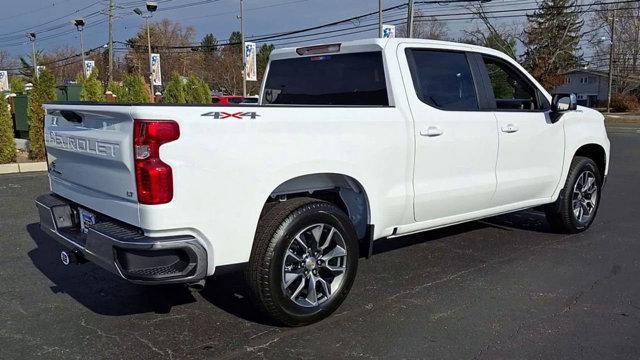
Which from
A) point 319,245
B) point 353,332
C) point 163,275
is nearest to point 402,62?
point 319,245

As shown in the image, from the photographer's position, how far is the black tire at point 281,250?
350 centimetres

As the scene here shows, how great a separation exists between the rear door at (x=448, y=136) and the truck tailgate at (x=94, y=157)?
2.14m

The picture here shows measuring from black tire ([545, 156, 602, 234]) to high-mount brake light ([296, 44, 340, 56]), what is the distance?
293 centimetres

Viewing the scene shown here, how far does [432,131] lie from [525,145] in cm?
136

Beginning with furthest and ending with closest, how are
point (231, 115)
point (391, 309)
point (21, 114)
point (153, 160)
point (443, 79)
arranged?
point (21, 114)
point (443, 79)
point (391, 309)
point (231, 115)
point (153, 160)

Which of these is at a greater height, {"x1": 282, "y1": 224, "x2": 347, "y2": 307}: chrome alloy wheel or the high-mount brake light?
the high-mount brake light

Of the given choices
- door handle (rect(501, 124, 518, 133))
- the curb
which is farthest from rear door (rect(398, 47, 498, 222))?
the curb

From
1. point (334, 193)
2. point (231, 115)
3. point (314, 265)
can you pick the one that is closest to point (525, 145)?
point (334, 193)

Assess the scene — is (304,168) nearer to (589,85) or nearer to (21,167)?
(21,167)

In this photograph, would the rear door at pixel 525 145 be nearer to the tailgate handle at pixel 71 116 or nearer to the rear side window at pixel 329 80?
the rear side window at pixel 329 80

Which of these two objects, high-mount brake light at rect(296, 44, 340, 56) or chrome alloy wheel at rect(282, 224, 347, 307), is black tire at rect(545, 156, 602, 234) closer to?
high-mount brake light at rect(296, 44, 340, 56)

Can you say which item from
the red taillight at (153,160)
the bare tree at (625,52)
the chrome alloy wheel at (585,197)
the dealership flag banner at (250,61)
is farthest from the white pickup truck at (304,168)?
the bare tree at (625,52)

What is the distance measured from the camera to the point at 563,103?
220 inches

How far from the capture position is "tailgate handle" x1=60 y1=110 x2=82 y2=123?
371 centimetres
